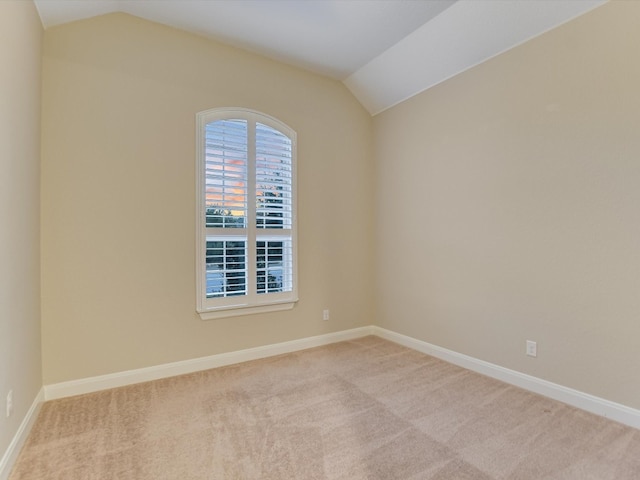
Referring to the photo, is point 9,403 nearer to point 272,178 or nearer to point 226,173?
point 226,173

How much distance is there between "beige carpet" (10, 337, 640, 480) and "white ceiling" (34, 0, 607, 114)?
287 centimetres

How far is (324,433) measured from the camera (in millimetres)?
2113

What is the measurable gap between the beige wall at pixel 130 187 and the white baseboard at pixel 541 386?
1531 mm

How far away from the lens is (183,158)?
3.08 m

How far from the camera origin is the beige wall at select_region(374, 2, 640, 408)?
224 centimetres

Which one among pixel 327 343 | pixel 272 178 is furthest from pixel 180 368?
pixel 272 178

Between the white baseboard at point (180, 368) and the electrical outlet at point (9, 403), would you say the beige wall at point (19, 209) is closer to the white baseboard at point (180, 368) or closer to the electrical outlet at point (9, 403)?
the electrical outlet at point (9, 403)

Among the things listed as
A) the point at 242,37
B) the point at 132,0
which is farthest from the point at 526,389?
the point at 132,0

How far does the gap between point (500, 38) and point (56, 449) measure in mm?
4270

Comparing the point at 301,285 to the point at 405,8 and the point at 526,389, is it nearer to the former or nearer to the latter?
the point at 526,389

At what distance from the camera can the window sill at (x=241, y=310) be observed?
3211 mm

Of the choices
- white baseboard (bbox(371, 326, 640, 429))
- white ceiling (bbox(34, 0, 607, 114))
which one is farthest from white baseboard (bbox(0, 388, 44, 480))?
white baseboard (bbox(371, 326, 640, 429))

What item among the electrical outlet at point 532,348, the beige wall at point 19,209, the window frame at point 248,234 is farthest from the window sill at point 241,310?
the electrical outlet at point 532,348

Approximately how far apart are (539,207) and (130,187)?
3371 mm
